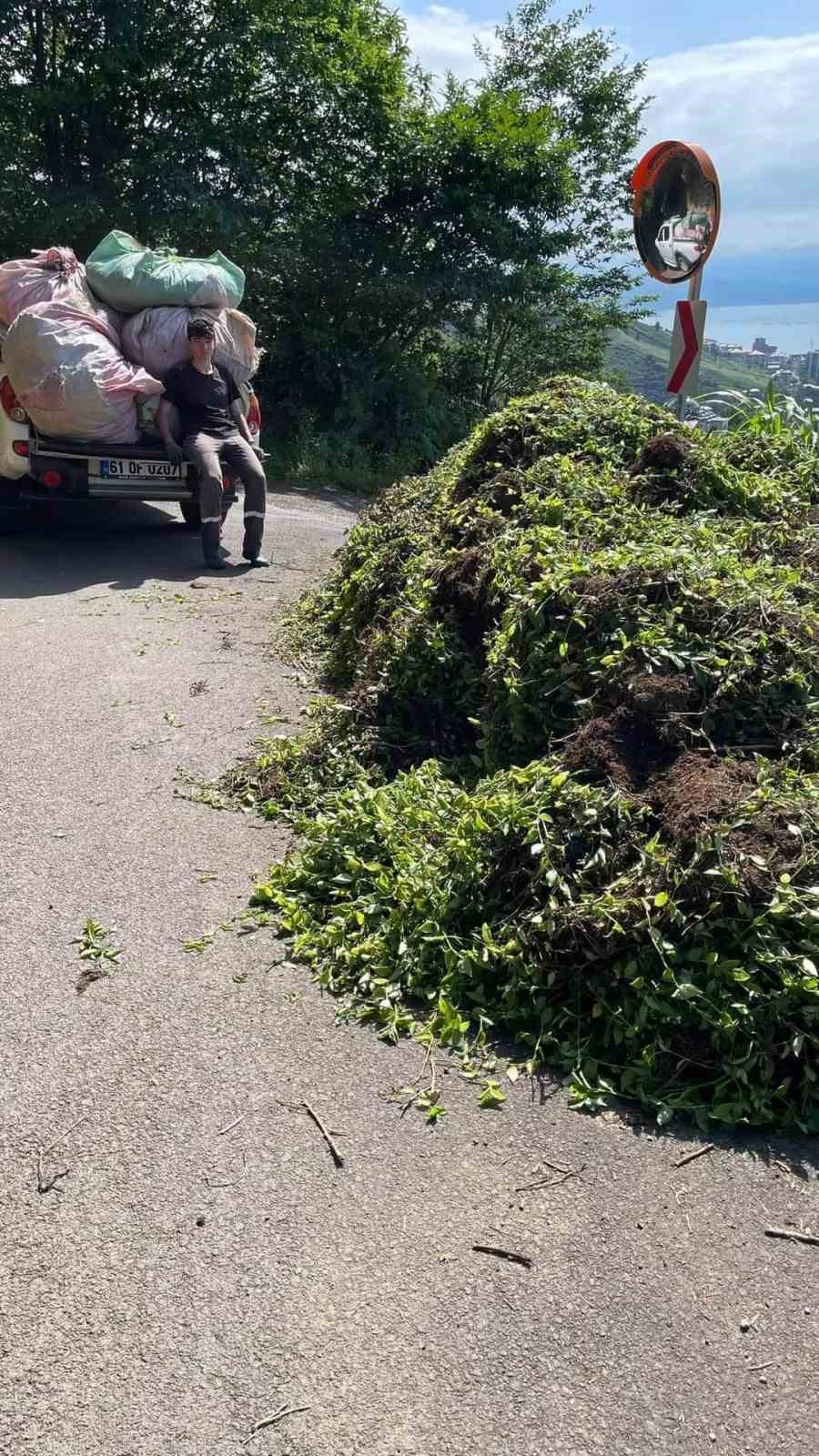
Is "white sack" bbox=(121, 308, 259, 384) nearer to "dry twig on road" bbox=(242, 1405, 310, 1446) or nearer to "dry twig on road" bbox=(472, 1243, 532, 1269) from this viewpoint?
"dry twig on road" bbox=(472, 1243, 532, 1269)

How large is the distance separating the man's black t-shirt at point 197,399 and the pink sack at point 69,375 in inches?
18.8

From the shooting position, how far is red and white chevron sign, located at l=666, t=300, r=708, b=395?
8.50m

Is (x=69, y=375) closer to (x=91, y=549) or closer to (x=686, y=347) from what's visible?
(x=91, y=549)

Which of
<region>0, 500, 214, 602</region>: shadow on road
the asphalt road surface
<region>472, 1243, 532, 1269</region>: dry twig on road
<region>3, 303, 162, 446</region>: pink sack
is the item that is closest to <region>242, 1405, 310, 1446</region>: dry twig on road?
the asphalt road surface

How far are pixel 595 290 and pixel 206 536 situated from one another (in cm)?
1582

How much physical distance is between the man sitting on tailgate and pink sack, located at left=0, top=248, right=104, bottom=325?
2.71 feet

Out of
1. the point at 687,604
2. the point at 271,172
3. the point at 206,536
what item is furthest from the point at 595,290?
the point at 687,604

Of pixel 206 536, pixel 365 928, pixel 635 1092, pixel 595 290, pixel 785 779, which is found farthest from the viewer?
pixel 595 290

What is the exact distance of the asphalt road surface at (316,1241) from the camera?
234 cm

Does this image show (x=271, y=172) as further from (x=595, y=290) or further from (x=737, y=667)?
(x=737, y=667)

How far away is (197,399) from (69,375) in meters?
1.18

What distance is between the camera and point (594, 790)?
3.92 meters

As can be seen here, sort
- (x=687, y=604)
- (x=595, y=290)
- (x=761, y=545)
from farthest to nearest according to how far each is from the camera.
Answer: (x=595, y=290), (x=761, y=545), (x=687, y=604)

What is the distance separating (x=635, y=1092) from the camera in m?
3.30
